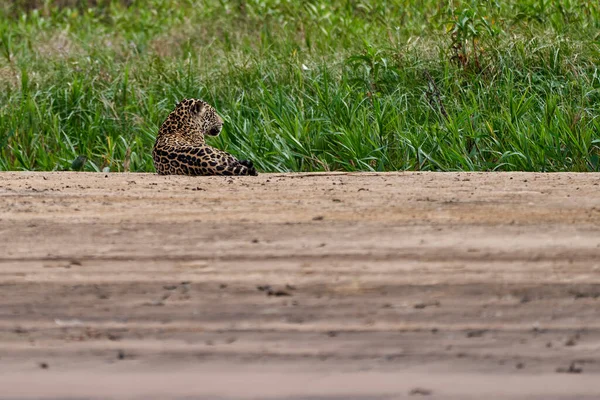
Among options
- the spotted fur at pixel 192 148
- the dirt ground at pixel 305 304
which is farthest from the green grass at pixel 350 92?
the dirt ground at pixel 305 304

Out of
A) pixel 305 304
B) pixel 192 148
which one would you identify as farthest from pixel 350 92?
pixel 305 304

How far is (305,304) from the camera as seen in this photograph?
2.93m

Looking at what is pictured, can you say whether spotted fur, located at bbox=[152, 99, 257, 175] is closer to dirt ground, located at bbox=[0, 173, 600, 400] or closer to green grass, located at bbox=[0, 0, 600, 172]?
green grass, located at bbox=[0, 0, 600, 172]

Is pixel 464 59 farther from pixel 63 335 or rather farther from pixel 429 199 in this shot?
pixel 63 335

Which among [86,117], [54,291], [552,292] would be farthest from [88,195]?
[86,117]

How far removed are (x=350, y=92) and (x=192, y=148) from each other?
169 centimetres

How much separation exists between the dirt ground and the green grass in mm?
2421

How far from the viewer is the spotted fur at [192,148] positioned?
5328 millimetres

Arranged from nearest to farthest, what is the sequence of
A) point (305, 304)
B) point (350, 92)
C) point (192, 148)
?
point (305, 304) < point (192, 148) < point (350, 92)

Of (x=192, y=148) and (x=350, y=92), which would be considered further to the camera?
(x=350, y=92)

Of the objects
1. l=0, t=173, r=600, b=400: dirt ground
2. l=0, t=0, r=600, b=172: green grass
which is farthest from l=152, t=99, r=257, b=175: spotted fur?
l=0, t=173, r=600, b=400: dirt ground

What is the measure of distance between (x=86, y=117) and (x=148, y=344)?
486cm

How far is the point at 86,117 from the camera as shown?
743cm

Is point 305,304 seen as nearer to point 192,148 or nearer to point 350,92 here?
point 192,148
